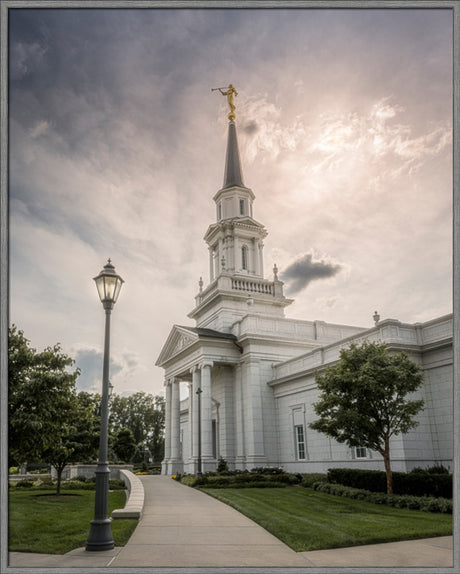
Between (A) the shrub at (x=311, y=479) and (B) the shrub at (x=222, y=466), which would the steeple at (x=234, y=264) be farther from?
(A) the shrub at (x=311, y=479)

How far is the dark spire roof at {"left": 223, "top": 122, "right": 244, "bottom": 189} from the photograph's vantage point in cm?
4369

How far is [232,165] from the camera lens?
147 ft

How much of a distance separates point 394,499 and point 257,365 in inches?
661

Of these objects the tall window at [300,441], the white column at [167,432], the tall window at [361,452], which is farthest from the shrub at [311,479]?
the white column at [167,432]

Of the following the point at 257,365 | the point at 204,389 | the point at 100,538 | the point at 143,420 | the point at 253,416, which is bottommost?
the point at 143,420

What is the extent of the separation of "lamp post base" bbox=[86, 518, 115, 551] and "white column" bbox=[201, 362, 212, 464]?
77.5 ft

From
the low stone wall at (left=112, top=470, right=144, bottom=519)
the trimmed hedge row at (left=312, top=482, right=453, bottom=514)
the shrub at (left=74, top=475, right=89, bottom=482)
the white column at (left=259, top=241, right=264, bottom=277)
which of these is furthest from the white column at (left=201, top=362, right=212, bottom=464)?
the low stone wall at (left=112, top=470, right=144, bottom=519)

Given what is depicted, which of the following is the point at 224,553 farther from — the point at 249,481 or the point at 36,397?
the point at 249,481

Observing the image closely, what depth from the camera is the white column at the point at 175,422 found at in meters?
37.4

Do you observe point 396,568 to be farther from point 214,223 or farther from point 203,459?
point 214,223

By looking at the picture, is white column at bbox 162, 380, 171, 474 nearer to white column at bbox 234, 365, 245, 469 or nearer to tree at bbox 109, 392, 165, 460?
white column at bbox 234, 365, 245, 469

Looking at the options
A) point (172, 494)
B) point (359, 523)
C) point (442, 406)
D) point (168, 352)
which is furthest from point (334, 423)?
point (168, 352)

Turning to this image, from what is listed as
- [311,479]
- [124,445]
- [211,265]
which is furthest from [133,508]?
[124,445]

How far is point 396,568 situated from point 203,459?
25599 millimetres
